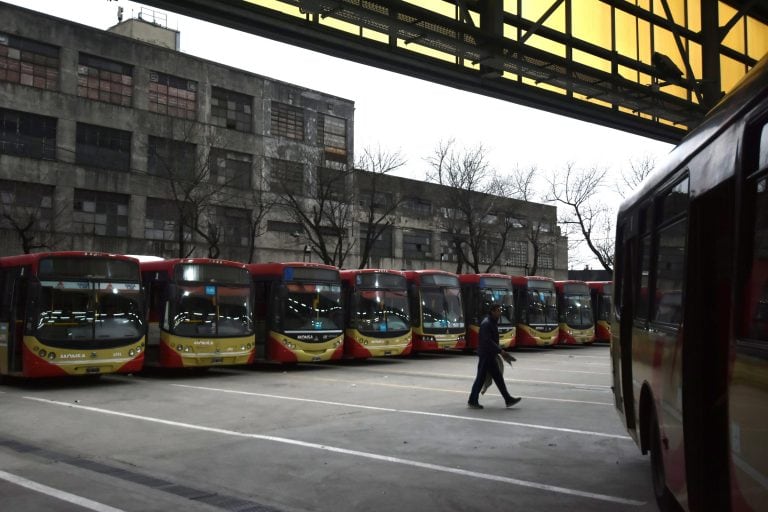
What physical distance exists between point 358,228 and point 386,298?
3025 cm

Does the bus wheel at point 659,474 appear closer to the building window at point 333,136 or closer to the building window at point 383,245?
the building window at point 333,136

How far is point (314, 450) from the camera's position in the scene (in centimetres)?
896

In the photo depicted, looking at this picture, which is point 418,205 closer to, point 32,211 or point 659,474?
point 32,211

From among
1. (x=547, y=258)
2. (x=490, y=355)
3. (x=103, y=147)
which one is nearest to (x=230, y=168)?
(x=103, y=147)

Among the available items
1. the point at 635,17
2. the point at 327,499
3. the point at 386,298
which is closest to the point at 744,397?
the point at 327,499

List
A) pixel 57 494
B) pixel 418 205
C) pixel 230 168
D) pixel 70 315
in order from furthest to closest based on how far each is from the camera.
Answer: pixel 418 205 < pixel 230 168 < pixel 70 315 < pixel 57 494

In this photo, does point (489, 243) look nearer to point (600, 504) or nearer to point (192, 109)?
point (192, 109)

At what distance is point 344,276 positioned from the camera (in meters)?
23.6

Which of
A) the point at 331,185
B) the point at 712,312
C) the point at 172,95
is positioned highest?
the point at 172,95

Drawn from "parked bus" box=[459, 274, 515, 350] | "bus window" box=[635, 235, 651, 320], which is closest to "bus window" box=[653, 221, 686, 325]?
"bus window" box=[635, 235, 651, 320]

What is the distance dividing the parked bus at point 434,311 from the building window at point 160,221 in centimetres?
2261

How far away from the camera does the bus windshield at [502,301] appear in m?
27.6

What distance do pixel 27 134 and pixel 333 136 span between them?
68.2 ft

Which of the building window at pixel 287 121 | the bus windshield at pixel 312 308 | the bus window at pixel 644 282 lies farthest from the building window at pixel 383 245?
the bus window at pixel 644 282
